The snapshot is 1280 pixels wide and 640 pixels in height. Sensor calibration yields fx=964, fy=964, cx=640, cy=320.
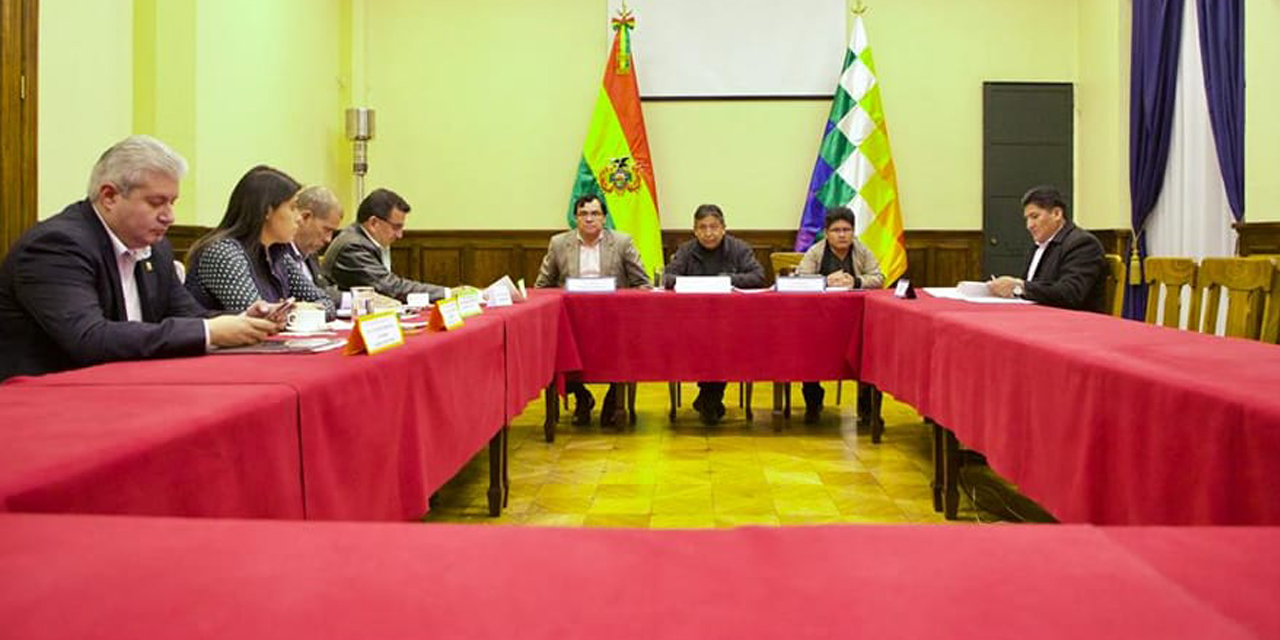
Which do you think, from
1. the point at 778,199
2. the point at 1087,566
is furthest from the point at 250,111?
the point at 1087,566

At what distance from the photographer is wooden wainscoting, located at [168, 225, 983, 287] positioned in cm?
749

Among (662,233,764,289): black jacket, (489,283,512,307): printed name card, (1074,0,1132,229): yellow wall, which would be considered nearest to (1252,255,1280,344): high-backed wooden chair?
(489,283,512,307): printed name card

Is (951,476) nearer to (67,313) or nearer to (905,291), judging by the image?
(905,291)

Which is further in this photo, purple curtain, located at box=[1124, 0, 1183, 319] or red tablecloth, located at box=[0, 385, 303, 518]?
purple curtain, located at box=[1124, 0, 1183, 319]

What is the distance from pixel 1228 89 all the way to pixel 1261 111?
35cm


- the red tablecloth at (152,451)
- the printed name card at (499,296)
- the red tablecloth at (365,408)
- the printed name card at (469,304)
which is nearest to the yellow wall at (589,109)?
the printed name card at (499,296)

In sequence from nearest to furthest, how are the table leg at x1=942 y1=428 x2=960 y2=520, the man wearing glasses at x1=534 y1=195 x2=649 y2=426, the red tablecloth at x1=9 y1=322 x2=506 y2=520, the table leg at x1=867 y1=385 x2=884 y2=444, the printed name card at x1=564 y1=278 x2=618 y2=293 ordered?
1. the red tablecloth at x1=9 y1=322 x2=506 y2=520
2. the table leg at x1=942 y1=428 x2=960 y2=520
3. the table leg at x1=867 y1=385 x2=884 y2=444
4. the printed name card at x1=564 y1=278 x2=618 y2=293
5. the man wearing glasses at x1=534 y1=195 x2=649 y2=426

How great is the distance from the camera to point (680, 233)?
7.56m

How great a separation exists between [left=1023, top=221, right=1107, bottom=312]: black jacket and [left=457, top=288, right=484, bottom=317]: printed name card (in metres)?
2.20

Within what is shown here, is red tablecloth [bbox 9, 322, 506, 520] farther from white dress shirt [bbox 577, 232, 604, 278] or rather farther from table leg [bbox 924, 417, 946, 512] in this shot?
white dress shirt [bbox 577, 232, 604, 278]

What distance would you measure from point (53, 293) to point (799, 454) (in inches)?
118

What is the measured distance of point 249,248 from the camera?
9.50 ft

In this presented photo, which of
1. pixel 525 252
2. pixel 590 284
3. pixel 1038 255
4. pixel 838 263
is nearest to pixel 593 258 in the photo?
pixel 590 284

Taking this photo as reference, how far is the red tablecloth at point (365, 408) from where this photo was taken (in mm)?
1567
